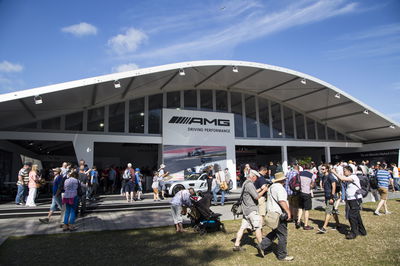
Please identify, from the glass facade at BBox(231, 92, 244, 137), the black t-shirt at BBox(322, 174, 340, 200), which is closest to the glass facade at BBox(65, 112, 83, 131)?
the glass facade at BBox(231, 92, 244, 137)

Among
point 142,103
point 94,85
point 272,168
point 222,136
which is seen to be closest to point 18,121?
point 94,85

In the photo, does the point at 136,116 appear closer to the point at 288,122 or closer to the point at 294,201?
the point at 294,201

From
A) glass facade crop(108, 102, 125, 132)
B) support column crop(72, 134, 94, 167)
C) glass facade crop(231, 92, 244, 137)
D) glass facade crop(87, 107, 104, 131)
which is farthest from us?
glass facade crop(231, 92, 244, 137)

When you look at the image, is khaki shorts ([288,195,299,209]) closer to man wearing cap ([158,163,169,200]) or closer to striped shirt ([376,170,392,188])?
striped shirt ([376,170,392,188])

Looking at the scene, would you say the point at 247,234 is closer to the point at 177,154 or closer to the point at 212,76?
the point at 177,154

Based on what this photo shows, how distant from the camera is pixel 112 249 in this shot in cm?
553

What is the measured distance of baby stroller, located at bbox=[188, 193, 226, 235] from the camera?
6680 millimetres

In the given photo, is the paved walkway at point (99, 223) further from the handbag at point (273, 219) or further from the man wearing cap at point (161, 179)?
the handbag at point (273, 219)

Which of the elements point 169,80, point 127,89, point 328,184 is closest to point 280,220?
point 328,184

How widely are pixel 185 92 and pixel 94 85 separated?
Result: 20.6ft

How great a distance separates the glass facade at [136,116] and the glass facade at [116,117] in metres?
0.42

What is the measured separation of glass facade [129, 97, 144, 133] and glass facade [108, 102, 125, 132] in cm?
42

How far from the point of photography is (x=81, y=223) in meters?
7.88

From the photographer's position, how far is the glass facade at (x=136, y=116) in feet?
47.1
